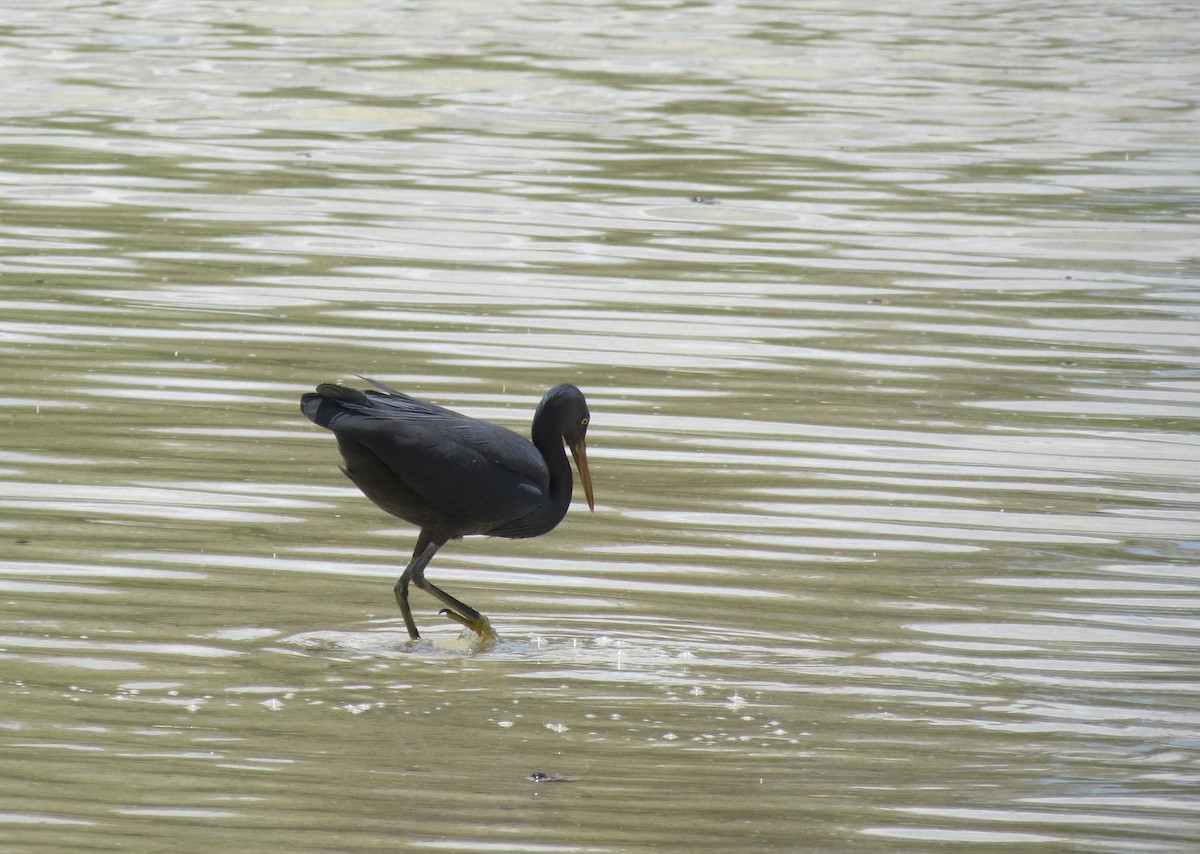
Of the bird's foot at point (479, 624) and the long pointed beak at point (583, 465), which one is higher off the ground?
the long pointed beak at point (583, 465)

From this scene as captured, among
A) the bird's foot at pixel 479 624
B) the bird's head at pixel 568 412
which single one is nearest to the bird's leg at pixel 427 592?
the bird's foot at pixel 479 624

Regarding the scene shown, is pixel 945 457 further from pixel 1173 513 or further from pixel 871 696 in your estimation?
pixel 871 696

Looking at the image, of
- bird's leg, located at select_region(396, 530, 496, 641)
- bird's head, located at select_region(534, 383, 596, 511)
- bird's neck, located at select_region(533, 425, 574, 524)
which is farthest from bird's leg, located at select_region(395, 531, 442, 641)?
bird's head, located at select_region(534, 383, 596, 511)

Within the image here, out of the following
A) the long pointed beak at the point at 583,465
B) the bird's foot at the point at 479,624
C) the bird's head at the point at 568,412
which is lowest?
the bird's foot at the point at 479,624

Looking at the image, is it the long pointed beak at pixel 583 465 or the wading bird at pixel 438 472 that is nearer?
the wading bird at pixel 438 472

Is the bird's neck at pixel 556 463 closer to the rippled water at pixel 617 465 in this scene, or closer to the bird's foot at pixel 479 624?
the rippled water at pixel 617 465

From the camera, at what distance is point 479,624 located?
195 inches

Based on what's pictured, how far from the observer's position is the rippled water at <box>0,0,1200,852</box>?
13.4 ft

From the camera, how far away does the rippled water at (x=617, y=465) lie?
160 inches

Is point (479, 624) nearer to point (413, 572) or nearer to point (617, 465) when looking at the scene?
point (413, 572)

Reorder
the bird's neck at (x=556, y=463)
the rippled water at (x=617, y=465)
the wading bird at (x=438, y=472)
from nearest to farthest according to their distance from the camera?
the rippled water at (x=617, y=465)
the wading bird at (x=438, y=472)
the bird's neck at (x=556, y=463)

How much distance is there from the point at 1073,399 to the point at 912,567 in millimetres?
1722

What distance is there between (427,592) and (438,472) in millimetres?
367

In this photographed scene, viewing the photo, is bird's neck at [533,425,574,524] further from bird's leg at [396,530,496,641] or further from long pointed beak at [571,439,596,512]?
bird's leg at [396,530,496,641]
